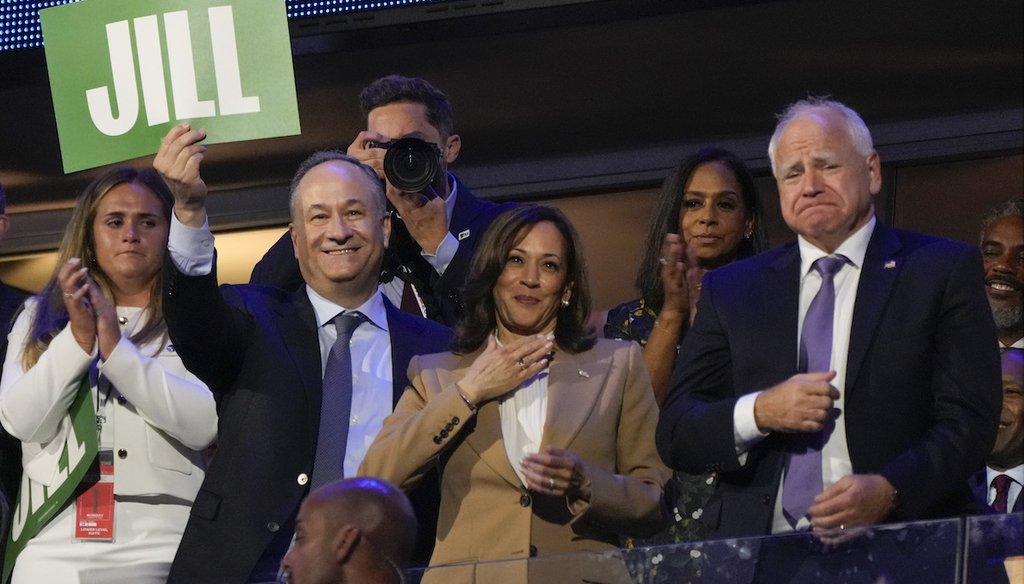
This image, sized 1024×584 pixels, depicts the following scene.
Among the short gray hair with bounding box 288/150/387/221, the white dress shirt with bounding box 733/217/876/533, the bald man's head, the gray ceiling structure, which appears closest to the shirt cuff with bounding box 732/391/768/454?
the white dress shirt with bounding box 733/217/876/533

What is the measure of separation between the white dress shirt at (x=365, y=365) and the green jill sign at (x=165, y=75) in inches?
9.8

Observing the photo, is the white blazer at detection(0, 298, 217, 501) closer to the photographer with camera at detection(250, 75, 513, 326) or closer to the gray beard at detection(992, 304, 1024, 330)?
the photographer with camera at detection(250, 75, 513, 326)

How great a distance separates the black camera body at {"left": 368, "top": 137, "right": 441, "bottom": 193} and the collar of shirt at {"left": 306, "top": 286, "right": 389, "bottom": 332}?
38 centimetres

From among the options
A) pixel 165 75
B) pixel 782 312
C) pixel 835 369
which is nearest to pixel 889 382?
pixel 835 369

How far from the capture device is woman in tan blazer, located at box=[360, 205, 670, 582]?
3209 millimetres

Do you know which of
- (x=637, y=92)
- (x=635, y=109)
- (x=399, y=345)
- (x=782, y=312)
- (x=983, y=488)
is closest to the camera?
(x=782, y=312)

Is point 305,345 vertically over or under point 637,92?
under

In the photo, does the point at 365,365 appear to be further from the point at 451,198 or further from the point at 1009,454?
the point at 1009,454

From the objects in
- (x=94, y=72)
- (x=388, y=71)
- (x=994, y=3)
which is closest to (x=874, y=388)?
(x=94, y=72)

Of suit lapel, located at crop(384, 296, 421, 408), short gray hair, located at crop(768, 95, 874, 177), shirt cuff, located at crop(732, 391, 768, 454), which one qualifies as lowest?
shirt cuff, located at crop(732, 391, 768, 454)

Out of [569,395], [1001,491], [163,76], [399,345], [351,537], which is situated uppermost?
[163,76]

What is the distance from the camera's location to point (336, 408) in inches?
136

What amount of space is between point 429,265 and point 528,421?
0.74m

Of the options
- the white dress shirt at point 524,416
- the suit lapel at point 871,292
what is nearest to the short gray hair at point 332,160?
the white dress shirt at point 524,416
